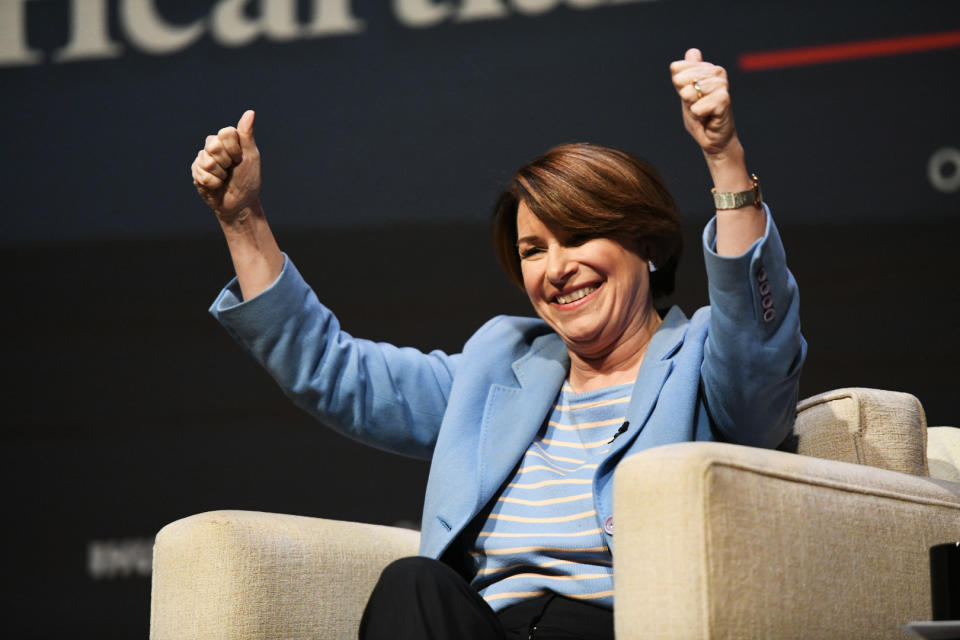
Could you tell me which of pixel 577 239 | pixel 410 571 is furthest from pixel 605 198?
pixel 410 571

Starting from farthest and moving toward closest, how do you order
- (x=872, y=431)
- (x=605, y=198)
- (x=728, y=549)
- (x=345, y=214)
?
(x=345, y=214) < (x=605, y=198) < (x=872, y=431) < (x=728, y=549)

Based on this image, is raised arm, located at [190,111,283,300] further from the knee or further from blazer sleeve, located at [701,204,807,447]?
blazer sleeve, located at [701,204,807,447]

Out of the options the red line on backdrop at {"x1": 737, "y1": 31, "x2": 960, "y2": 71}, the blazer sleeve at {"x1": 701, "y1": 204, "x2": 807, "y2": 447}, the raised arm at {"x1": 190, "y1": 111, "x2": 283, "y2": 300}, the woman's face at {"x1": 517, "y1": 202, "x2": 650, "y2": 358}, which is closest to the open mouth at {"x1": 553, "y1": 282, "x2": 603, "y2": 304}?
the woman's face at {"x1": 517, "y1": 202, "x2": 650, "y2": 358}

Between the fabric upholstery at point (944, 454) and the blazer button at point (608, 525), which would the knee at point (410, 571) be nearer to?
the blazer button at point (608, 525)

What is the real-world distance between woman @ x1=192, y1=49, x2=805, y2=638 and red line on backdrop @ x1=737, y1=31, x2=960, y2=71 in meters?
0.81

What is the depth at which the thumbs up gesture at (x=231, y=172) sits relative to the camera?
1.48 m

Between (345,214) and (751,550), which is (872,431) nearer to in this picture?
(751,550)

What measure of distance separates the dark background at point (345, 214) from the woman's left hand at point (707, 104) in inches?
38.5

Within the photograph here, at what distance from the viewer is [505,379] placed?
1578 mm

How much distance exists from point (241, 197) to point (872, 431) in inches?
34.5

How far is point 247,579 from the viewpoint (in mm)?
1298

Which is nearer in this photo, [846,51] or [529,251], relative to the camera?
[529,251]

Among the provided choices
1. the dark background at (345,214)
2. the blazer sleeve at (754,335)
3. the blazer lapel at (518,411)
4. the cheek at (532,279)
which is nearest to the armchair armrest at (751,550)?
the blazer sleeve at (754,335)

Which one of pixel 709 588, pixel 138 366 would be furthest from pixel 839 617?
pixel 138 366
